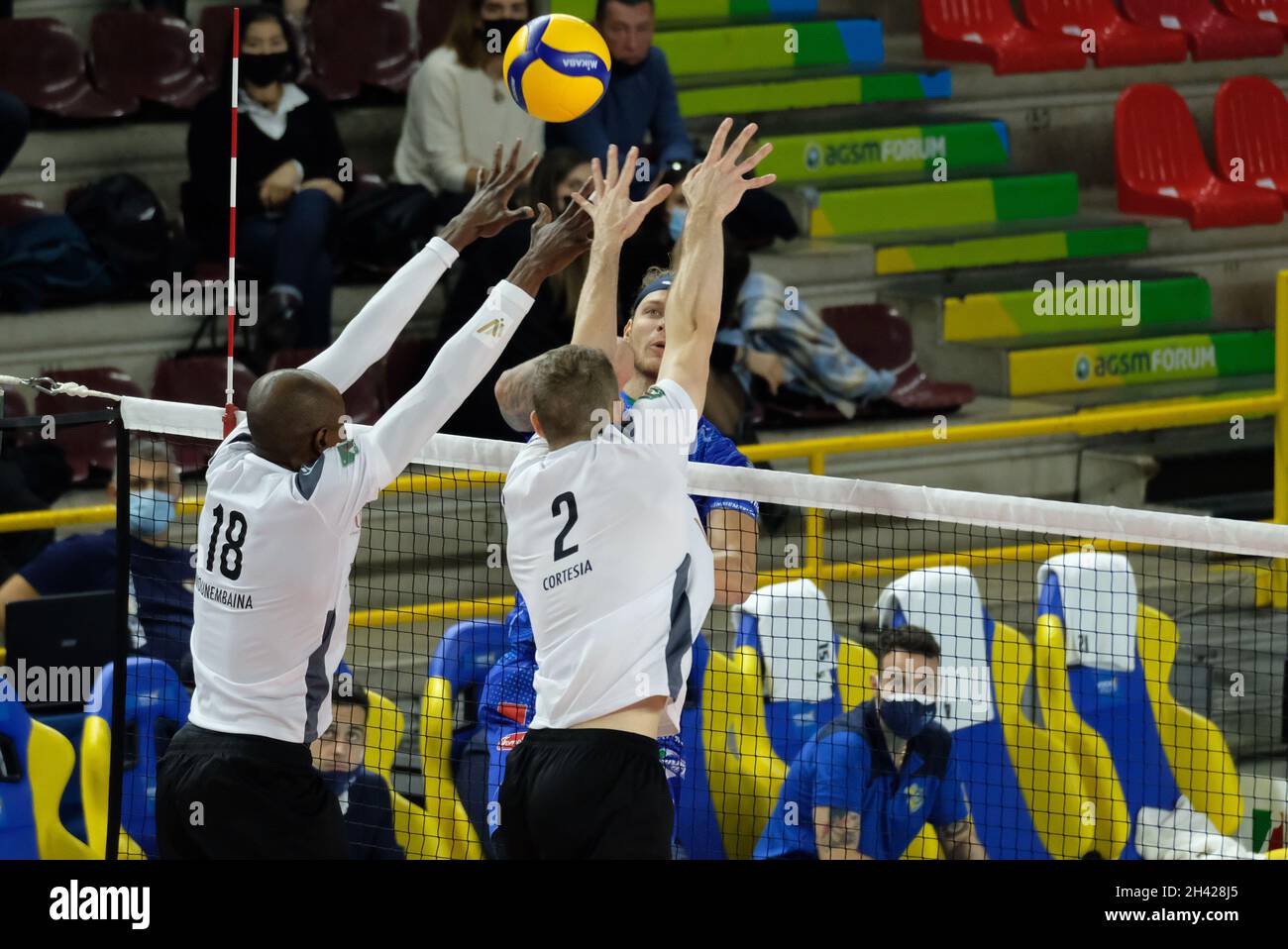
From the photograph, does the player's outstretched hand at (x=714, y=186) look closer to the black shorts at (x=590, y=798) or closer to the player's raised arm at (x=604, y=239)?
the player's raised arm at (x=604, y=239)

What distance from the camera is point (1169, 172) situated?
1266cm

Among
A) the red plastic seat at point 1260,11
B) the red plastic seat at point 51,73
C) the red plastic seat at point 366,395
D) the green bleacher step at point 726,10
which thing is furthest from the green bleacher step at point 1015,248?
the red plastic seat at point 51,73

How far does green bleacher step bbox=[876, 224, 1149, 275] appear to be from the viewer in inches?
458

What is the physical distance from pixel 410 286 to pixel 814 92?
6.99 m

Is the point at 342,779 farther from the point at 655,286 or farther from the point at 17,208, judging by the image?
the point at 17,208

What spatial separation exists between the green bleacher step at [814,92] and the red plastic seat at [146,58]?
284 centimetres

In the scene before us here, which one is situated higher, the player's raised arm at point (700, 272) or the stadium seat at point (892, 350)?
the stadium seat at point (892, 350)

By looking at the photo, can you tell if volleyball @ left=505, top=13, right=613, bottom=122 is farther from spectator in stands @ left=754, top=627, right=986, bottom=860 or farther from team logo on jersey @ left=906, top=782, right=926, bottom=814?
team logo on jersey @ left=906, top=782, right=926, bottom=814

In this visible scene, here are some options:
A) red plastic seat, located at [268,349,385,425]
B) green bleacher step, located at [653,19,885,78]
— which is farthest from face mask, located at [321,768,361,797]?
green bleacher step, located at [653,19,885,78]

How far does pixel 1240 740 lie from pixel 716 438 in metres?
3.37

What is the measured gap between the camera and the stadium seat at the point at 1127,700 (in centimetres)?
730

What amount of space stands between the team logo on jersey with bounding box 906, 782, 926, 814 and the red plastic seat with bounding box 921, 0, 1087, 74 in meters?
7.05

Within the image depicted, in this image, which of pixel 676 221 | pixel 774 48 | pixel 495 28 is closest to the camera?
pixel 676 221

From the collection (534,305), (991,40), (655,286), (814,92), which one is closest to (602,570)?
(655,286)
